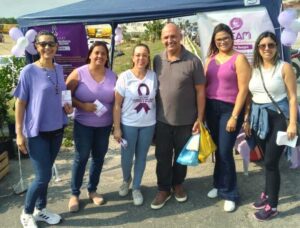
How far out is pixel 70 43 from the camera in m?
5.71

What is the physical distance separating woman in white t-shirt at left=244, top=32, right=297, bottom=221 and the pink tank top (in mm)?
181

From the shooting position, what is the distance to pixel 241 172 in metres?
4.89

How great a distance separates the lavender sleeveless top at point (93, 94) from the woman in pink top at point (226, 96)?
1.00 metres

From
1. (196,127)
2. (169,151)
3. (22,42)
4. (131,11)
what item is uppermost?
(131,11)

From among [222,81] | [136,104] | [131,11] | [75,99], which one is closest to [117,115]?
[136,104]

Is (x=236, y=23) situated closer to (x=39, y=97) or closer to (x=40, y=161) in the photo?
(x=39, y=97)

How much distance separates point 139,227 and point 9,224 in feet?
4.46

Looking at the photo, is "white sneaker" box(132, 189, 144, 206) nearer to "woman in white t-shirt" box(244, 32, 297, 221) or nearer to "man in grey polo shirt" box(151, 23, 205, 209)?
"man in grey polo shirt" box(151, 23, 205, 209)

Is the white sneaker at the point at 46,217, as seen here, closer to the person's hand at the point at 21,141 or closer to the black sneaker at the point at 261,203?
the person's hand at the point at 21,141

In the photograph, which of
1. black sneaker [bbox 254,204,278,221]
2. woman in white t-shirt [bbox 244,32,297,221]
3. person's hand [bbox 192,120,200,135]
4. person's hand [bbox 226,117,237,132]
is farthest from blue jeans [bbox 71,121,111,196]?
black sneaker [bbox 254,204,278,221]

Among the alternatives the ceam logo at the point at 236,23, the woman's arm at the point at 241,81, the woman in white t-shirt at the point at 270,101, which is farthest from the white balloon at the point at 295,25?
the woman's arm at the point at 241,81

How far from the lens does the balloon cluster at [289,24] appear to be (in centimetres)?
418

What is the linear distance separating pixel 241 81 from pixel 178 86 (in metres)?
0.60

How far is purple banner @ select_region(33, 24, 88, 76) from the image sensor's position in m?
5.54
